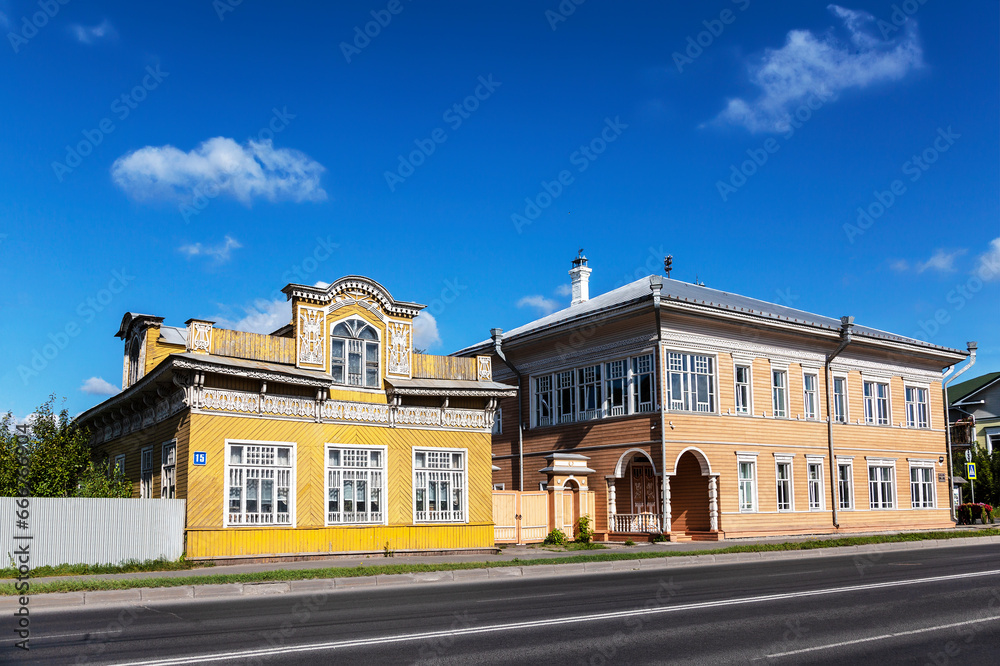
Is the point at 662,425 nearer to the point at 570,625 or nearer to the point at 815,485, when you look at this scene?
the point at 815,485

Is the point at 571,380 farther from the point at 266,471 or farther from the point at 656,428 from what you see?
the point at 266,471

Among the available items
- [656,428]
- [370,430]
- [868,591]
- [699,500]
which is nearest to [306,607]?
[868,591]

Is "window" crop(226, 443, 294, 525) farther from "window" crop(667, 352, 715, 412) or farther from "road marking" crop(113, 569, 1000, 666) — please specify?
"window" crop(667, 352, 715, 412)

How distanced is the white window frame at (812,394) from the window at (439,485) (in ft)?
52.6

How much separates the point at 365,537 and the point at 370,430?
2.82m

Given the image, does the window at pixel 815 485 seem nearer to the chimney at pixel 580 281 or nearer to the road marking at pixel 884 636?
the chimney at pixel 580 281

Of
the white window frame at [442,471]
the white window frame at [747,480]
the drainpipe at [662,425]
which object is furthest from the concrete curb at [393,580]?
the white window frame at [747,480]

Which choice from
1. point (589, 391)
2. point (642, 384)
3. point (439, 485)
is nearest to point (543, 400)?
point (589, 391)

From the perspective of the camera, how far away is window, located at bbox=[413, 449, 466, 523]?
2362cm

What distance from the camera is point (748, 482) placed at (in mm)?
30891

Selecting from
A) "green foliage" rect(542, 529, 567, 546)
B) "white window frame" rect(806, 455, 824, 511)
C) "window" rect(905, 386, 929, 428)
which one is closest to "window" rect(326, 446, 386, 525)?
"green foliage" rect(542, 529, 567, 546)

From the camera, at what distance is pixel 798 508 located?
1276 inches

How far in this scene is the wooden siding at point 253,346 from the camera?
2139 centimetres

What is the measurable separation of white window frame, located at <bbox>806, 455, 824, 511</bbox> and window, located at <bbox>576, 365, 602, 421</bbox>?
8.77 m
